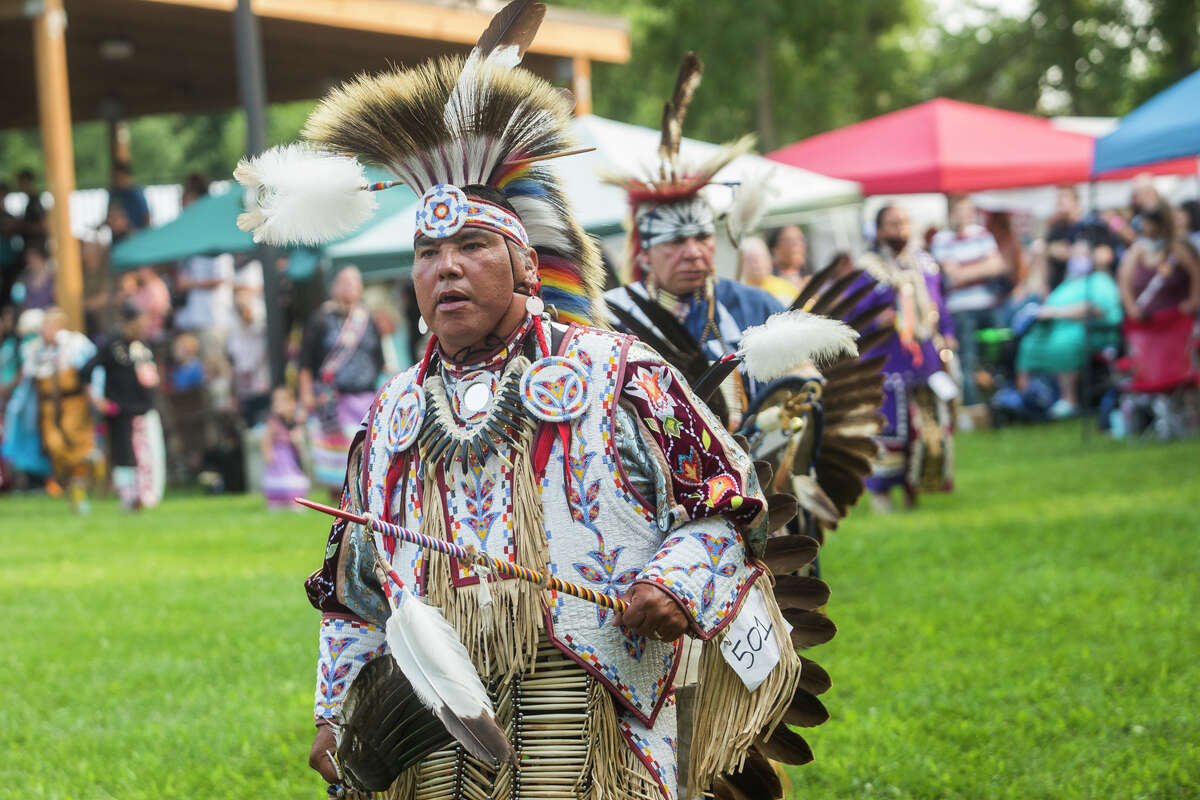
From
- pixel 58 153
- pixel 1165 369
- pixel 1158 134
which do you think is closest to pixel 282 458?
pixel 58 153

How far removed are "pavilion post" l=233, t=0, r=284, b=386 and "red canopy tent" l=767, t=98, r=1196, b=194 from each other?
17.2 ft

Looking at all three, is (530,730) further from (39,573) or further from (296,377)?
(296,377)

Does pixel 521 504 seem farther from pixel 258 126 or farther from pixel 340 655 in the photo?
pixel 258 126

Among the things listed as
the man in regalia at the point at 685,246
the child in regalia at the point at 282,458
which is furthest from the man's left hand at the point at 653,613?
the child in regalia at the point at 282,458

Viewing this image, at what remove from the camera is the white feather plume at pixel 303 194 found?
2.91m

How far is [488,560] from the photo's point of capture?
257cm

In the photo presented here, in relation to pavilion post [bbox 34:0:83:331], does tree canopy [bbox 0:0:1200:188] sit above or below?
above

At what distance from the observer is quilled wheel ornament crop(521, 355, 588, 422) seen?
8.84ft

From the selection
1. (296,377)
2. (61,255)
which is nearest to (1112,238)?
(296,377)

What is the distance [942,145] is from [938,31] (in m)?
19.4

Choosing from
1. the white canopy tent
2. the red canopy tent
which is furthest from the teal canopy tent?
the red canopy tent

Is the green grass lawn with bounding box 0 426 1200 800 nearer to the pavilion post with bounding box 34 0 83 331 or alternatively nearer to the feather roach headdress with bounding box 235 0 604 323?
the feather roach headdress with bounding box 235 0 604 323

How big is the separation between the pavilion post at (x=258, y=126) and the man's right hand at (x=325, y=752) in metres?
9.29

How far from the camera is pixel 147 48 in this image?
666 inches
